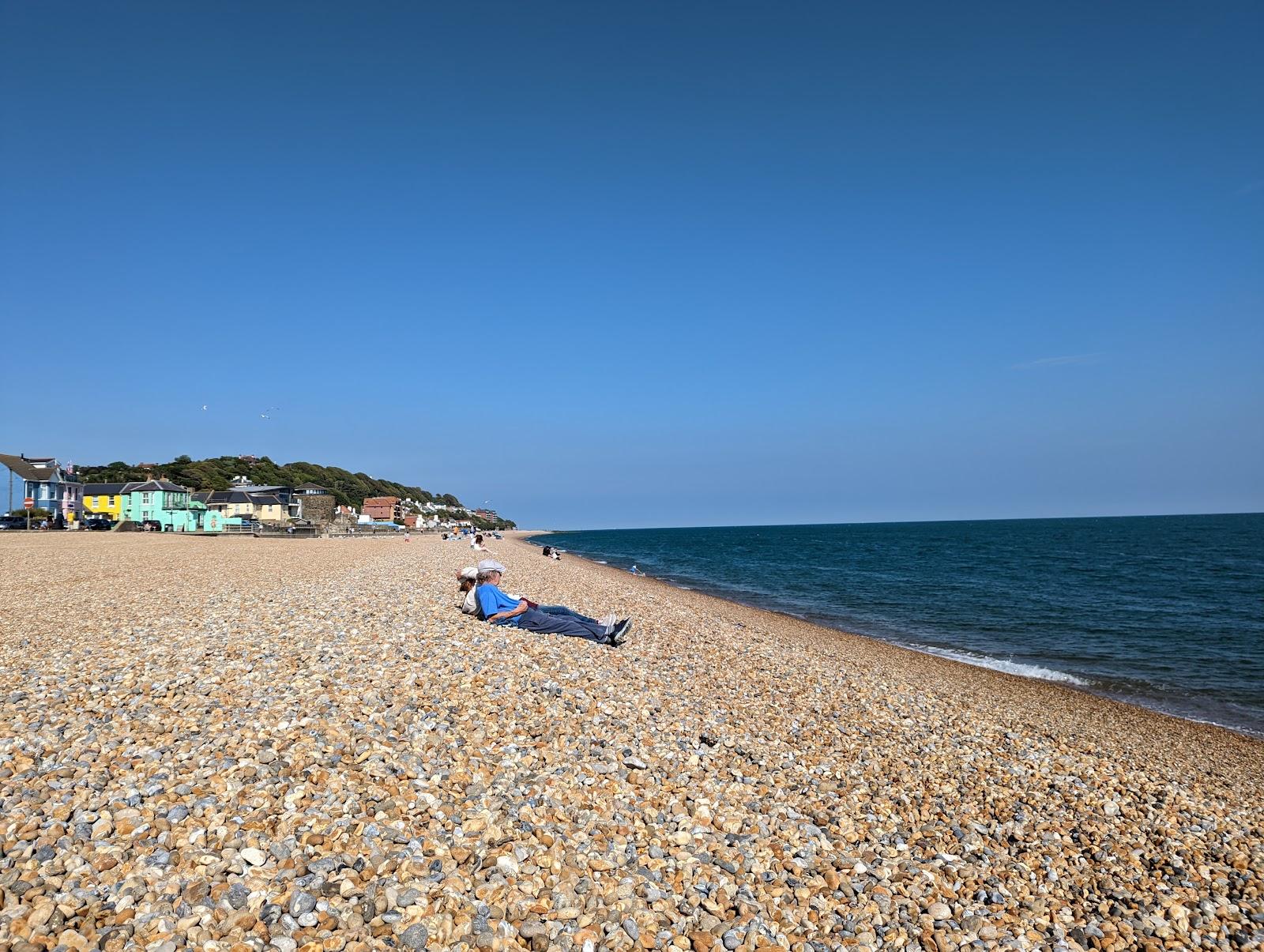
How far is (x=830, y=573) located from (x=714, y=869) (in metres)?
46.1

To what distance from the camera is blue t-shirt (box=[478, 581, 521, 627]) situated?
13.6 meters

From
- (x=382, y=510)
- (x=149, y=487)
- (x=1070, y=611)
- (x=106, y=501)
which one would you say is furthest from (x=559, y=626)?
(x=382, y=510)

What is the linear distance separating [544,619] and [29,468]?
9063 centimetres

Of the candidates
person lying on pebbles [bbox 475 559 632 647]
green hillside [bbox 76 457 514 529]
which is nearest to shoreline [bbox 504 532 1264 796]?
person lying on pebbles [bbox 475 559 632 647]

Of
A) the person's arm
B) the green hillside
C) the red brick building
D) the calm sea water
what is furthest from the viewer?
the red brick building

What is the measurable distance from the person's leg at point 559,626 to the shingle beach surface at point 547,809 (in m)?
0.95

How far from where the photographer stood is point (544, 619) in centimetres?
1313

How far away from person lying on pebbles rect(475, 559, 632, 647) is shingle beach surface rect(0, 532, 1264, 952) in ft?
3.41

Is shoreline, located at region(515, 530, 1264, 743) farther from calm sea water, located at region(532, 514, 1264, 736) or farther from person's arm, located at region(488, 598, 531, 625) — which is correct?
person's arm, located at region(488, 598, 531, 625)

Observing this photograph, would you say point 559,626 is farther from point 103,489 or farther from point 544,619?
point 103,489

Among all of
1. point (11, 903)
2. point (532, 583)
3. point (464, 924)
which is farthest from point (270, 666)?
point (532, 583)

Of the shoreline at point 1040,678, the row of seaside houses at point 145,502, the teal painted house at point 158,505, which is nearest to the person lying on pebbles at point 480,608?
the shoreline at point 1040,678

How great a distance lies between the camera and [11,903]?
4031 millimetres

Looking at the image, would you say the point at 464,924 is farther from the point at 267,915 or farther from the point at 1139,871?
the point at 1139,871
